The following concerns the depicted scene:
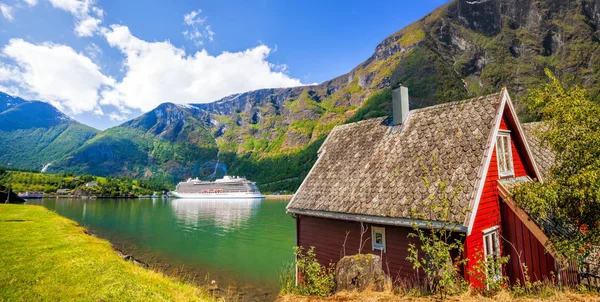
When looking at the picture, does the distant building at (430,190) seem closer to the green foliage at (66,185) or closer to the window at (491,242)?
the window at (491,242)

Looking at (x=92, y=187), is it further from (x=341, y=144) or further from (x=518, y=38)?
(x=518, y=38)

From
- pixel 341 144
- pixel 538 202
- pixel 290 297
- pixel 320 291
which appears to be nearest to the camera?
pixel 290 297

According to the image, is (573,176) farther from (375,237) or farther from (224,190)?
(224,190)

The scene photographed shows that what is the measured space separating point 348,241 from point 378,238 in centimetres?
127

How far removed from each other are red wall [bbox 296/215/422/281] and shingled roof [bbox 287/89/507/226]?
0.67 metres

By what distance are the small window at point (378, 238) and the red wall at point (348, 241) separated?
0.13m

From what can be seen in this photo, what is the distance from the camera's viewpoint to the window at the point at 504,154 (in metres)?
10.7

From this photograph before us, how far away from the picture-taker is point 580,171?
22.9ft

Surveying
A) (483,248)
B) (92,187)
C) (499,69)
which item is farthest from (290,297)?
(499,69)

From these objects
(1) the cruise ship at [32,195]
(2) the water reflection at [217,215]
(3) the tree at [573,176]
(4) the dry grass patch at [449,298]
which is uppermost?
(3) the tree at [573,176]

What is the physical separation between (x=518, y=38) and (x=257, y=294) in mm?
212520

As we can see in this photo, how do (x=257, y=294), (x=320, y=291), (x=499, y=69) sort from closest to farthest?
(x=320, y=291) → (x=257, y=294) → (x=499, y=69)

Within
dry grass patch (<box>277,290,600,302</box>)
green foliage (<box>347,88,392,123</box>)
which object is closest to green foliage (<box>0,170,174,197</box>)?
green foliage (<box>347,88,392,123</box>)

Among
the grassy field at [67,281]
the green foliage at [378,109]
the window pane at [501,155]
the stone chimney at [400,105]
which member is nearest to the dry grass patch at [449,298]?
the window pane at [501,155]
